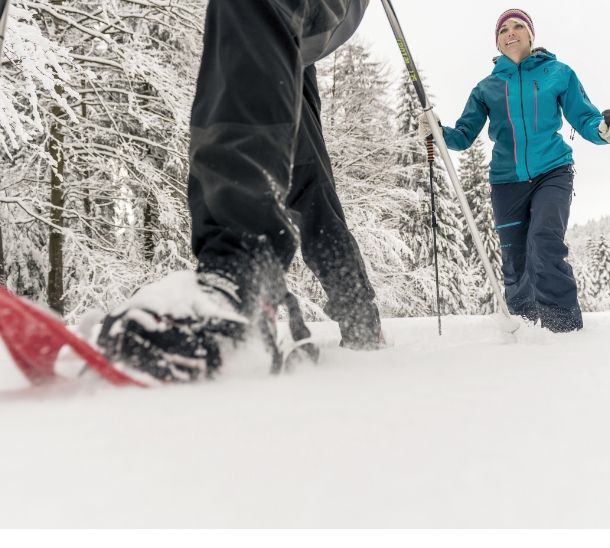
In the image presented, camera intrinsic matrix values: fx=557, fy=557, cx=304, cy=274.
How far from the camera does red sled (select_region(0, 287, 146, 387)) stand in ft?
2.41

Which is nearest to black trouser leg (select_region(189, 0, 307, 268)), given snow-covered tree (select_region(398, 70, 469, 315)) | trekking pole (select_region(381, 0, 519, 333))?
trekking pole (select_region(381, 0, 519, 333))

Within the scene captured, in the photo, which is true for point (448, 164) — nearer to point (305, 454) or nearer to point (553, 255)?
point (553, 255)

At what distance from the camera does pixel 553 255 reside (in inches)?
116

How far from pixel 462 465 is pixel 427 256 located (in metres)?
15.5

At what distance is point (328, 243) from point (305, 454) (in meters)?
A: 1.17

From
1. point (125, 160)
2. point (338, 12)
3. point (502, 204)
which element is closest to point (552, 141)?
point (502, 204)

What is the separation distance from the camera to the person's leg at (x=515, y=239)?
10.8ft

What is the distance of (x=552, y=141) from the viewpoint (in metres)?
3.13

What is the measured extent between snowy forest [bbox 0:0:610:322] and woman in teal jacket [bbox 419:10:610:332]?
2773 mm

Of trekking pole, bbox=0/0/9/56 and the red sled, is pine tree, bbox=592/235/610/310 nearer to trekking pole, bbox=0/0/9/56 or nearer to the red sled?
trekking pole, bbox=0/0/9/56

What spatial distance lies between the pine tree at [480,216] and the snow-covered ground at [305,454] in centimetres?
1578

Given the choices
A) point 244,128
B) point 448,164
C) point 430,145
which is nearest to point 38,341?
point 244,128

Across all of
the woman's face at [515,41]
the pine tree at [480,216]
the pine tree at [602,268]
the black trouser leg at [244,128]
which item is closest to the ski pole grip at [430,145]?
the woman's face at [515,41]
